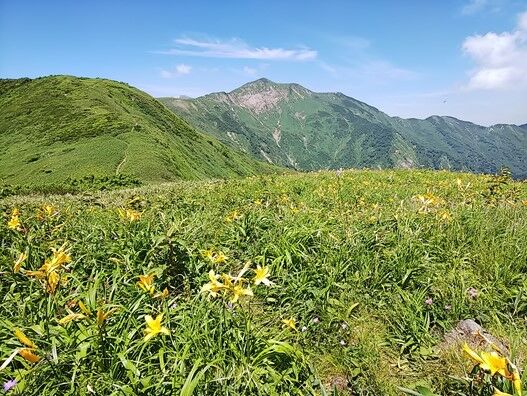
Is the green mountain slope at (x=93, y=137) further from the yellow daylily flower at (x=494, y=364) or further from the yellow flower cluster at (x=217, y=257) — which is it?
the yellow daylily flower at (x=494, y=364)

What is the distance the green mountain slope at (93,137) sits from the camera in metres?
69.7

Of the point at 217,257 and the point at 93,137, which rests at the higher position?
the point at 93,137

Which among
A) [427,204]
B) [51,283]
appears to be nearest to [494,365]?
[51,283]

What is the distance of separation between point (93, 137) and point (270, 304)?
87181 mm

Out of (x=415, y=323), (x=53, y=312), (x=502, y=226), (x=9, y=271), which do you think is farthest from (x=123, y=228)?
(x=502, y=226)

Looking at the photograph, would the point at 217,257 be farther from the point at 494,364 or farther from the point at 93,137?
the point at 93,137

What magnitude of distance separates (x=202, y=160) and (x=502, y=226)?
4269 inches

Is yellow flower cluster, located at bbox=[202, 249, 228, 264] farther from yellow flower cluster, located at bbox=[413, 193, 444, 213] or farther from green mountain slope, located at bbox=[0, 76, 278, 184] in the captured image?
green mountain slope, located at bbox=[0, 76, 278, 184]

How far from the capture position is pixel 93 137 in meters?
82.4

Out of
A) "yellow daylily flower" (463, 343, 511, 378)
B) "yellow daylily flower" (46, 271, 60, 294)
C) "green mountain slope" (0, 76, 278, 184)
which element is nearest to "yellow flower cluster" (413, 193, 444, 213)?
"yellow daylily flower" (463, 343, 511, 378)

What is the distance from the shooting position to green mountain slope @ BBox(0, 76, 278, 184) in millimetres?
69688

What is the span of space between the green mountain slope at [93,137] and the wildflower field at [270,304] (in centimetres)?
6184

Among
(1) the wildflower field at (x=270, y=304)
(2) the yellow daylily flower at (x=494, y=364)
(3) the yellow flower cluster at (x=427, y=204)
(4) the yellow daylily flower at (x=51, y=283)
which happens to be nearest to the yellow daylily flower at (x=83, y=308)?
(1) the wildflower field at (x=270, y=304)

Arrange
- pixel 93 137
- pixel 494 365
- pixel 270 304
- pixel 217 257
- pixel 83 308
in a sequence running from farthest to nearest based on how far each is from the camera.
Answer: pixel 93 137, pixel 270 304, pixel 217 257, pixel 83 308, pixel 494 365
